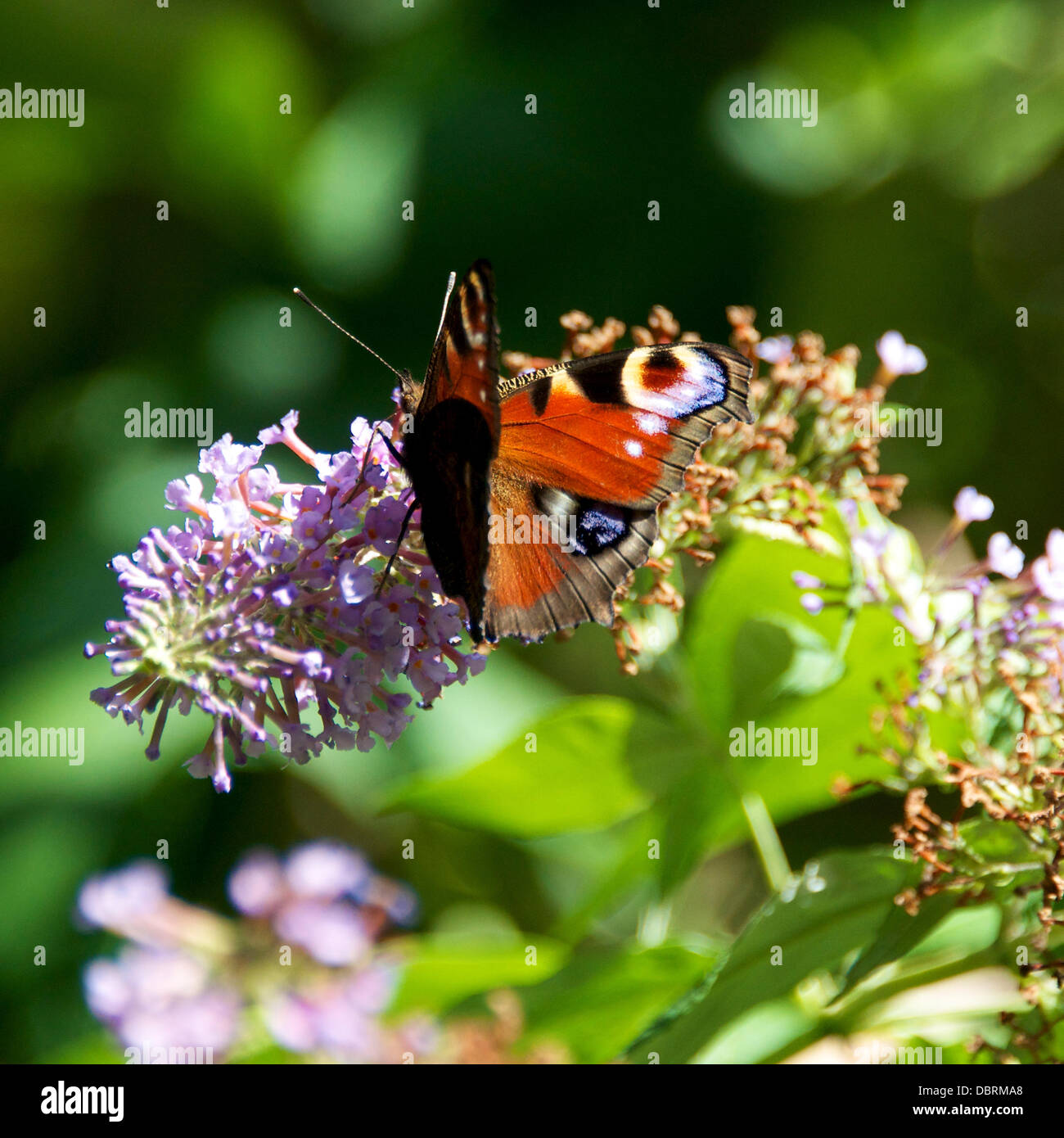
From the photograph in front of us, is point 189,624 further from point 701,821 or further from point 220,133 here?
point 220,133

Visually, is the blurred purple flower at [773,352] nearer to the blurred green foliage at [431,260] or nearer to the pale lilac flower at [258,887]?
the blurred green foliage at [431,260]

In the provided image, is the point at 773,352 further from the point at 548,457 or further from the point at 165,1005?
the point at 165,1005

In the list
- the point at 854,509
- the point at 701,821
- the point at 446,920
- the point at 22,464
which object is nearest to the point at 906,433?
the point at 854,509

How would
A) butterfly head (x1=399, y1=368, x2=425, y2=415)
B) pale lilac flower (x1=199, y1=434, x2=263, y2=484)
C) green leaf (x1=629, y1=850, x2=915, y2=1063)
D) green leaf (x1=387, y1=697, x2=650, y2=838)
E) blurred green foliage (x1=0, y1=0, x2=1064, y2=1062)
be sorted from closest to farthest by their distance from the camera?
pale lilac flower (x1=199, y1=434, x2=263, y2=484) < green leaf (x1=629, y1=850, x2=915, y2=1063) < butterfly head (x1=399, y1=368, x2=425, y2=415) < green leaf (x1=387, y1=697, x2=650, y2=838) < blurred green foliage (x1=0, y1=0, x2=1064, y2=1062)

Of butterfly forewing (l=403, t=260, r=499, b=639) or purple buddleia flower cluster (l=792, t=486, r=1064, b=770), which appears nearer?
butterfly forewing (l=403, t=260, r=499, b=639)

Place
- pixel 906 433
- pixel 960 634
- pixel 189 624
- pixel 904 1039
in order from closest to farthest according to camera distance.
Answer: pixel 189 624 < pixel 960 634 < pixel 904 1039 < pixel 906 433

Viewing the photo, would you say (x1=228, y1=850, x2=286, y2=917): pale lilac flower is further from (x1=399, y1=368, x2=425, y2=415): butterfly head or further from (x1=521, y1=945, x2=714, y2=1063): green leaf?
(x1=399, y1=368, x2=425, y2=415): butterfly head

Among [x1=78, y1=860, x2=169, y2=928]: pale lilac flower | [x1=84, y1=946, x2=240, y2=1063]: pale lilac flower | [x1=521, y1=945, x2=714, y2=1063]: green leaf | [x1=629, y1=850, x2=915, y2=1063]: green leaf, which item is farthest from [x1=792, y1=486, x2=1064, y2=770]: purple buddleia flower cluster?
[x1=78, y1=860, x2=169, y2=928]: pale lilac flower
